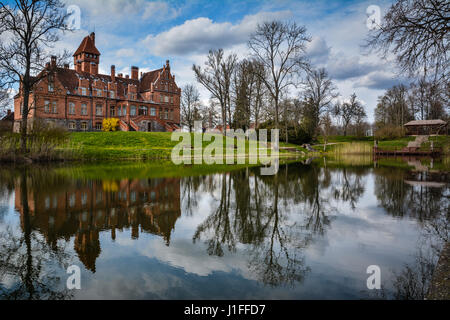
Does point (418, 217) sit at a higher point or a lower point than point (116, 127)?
lower

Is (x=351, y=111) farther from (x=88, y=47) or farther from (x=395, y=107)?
(x=88, y=47)

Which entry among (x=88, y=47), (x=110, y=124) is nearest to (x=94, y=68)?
(x=88, y=47)

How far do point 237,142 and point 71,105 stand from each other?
27.1 meters

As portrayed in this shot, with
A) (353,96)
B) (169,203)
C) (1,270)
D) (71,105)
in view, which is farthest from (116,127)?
(353,96)

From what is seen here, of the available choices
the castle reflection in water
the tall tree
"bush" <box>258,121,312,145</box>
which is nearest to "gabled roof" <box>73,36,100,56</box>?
"bush" <box>258,121,312,145</box>

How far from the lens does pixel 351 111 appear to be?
253ft

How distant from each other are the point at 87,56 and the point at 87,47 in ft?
4.92

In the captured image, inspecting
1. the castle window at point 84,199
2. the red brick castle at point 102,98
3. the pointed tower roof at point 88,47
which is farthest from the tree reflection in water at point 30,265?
the pointed tower roof at point 88,47

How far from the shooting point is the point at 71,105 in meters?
47.2

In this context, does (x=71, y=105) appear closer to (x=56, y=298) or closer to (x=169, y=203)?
(x=169, y=203)

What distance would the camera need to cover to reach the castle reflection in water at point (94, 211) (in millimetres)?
5910

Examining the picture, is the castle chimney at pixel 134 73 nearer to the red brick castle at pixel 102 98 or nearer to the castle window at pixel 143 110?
the red brick castle at pixel 102 98

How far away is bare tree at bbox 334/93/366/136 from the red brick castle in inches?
1724
